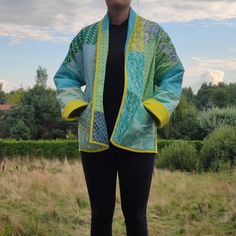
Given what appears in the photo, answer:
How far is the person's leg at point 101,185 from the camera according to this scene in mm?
2314

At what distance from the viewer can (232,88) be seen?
150 feet

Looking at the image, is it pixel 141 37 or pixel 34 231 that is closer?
pixel 141 37

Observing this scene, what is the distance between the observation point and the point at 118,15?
2393mm

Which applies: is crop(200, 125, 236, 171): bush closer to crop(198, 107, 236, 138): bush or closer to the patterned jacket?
the patterned jacket

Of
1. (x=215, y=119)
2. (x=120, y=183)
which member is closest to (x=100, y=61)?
(x=120, y=183)

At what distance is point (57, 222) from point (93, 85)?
2200 mm

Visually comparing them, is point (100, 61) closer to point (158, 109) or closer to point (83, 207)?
point (158, 109)

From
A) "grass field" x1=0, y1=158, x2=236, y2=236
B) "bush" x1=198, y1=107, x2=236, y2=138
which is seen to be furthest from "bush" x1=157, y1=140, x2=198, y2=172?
"bush" x1=198, y1=107, x2=236, y2=138

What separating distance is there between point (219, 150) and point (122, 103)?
7669 millimetres

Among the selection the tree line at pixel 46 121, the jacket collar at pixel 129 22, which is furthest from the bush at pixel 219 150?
the tree line at pixel 46 121

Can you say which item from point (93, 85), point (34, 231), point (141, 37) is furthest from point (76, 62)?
point (34, 231)

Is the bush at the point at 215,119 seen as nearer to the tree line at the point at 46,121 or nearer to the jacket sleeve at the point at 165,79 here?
the tree line at the point at 46,121

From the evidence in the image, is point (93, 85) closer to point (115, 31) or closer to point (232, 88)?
point (115, 31)

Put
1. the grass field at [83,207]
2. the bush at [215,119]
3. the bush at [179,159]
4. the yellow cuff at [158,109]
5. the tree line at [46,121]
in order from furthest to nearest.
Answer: the tree line at [46,121], the bush at [215,119], the bush at [179,159], the grass field at [83,207], the yellow cuff at [158,109]
